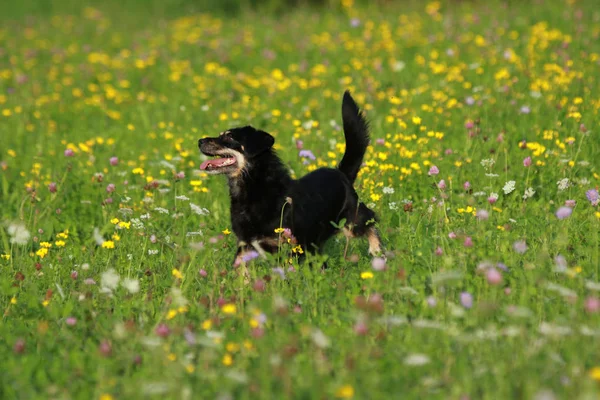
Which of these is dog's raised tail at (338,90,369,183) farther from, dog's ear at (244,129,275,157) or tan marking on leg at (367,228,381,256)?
dog's ear at (244,129,275,157)

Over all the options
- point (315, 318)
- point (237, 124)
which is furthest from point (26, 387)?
point (237, 124)

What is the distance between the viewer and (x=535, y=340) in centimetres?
322

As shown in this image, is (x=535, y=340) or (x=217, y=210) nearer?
(x=535, y=340)

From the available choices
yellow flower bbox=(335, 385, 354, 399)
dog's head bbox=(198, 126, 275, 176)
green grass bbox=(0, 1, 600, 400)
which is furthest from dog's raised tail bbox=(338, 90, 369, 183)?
yellow flower bbox=(335, 385, 354, 399)

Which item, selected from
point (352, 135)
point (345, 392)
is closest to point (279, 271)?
point (345, 392)

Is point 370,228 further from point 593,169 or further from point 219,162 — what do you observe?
point 593,169

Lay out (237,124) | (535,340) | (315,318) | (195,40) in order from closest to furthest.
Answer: (535,340) → (315,318) → (237,124) → (195,40)

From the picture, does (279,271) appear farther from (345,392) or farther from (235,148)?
(235,148)

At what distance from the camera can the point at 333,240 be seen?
5660mm

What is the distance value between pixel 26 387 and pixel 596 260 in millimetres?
2675

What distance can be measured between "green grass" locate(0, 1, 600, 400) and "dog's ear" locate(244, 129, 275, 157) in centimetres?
62

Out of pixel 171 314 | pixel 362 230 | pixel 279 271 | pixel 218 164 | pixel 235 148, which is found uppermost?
pixel 235 148

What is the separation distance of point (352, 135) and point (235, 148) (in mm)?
1015

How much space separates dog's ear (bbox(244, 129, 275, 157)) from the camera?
5.05 m
